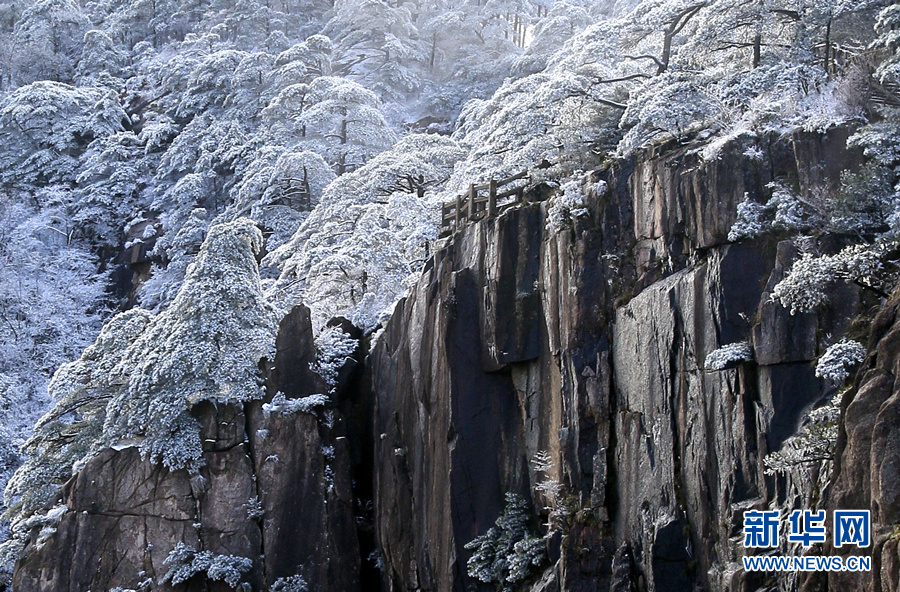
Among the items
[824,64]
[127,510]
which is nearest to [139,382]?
[127,510]

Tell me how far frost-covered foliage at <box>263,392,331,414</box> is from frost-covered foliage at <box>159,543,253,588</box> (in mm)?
3725

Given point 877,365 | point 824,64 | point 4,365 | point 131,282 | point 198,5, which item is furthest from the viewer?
point 198,5

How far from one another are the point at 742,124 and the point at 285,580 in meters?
14.6

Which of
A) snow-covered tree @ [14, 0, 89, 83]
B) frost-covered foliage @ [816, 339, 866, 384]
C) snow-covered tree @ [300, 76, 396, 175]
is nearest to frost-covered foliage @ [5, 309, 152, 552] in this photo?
snow-covered tree @ [300, 76, 396, 175]

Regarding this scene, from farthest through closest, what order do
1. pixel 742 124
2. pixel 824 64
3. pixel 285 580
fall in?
pixel 285 580 → pixel 824 64 → pixel 742 124

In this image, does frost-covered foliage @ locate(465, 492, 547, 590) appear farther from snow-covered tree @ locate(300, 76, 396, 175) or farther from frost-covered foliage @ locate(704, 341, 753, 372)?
snow-covered tree @ locate(300, 76, 396, 175)

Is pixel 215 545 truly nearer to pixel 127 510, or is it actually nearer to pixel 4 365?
pixel 127 510

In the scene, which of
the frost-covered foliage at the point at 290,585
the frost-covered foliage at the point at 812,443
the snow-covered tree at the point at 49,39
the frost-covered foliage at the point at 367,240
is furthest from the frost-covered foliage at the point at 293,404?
the snow-covered tree at the point at 49,39

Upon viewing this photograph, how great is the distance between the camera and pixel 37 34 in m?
58.7

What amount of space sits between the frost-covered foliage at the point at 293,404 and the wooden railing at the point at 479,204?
5435mm

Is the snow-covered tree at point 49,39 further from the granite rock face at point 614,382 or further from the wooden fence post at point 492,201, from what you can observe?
the wooden fence post at point 492,201

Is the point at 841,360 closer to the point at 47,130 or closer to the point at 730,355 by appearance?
the point at 730,355

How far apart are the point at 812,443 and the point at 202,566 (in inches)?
591

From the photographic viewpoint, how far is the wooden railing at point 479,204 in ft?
62.3
